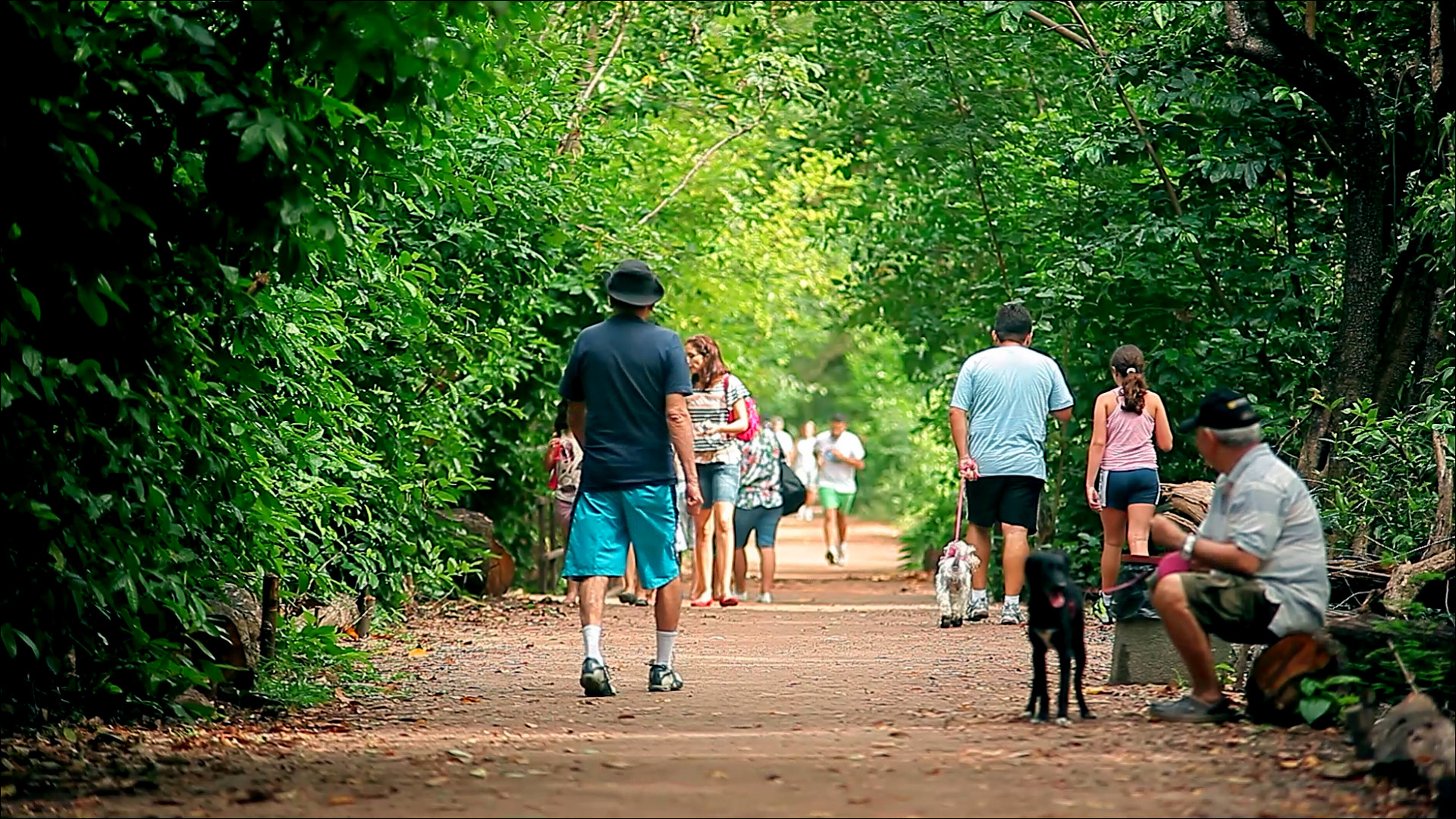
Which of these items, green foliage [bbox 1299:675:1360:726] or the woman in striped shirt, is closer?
green foliage [bbox 1299:675:1360:726]

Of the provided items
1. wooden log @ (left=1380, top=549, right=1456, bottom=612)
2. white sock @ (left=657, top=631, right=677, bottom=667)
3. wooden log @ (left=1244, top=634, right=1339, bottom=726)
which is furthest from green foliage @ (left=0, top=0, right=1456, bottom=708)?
wooden log @ (left=1244, top=634, right=1339, bottom=726)

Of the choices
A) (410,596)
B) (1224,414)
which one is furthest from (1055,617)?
(410,596)

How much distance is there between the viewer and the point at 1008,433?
46.9 ft

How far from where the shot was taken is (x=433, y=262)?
14.8 metres

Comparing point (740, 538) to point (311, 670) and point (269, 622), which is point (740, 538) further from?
point (269, 622)

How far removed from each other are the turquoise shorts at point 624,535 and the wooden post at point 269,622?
4.97 feet

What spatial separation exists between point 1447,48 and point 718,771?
6.27m

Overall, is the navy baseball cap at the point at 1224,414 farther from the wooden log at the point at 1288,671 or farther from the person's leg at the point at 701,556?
the person's leg at the point at 701,556

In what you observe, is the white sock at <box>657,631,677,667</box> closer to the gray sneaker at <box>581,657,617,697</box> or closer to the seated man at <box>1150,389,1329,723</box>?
the gray sneaker at <box>581,657,617,697</box>

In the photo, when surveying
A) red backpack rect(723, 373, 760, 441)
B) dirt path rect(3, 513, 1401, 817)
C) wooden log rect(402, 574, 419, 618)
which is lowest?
dirt path rect(3, 513, 1401, 817)

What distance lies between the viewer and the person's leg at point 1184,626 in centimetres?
823

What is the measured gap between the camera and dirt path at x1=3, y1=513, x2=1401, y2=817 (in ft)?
21.9

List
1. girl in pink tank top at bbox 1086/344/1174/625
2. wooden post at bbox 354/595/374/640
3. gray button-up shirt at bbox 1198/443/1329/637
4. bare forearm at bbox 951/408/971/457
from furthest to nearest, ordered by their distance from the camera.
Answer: bare forearm at bbox 951/408/971/457
girl in pink tank top at bbox 1086/344/1174/625
wooden post at bbox 354/595/374/640
gray button-up shirt at bbox 1198/443/1329/637

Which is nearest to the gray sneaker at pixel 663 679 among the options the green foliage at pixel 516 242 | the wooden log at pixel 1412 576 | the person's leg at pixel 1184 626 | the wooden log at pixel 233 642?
the green foliage at pixel 516 242
